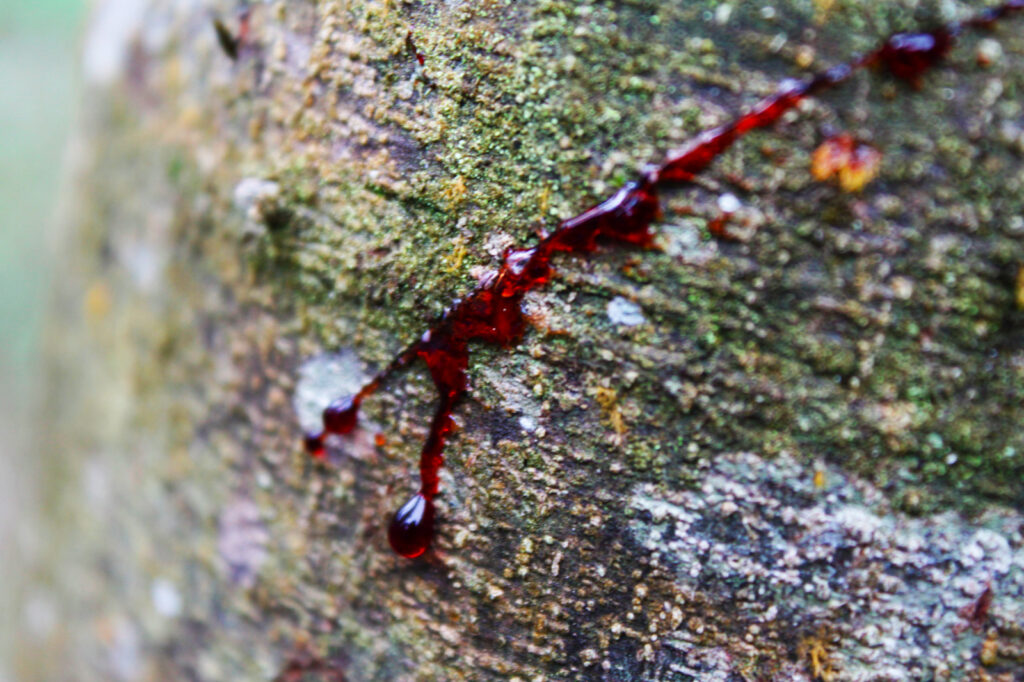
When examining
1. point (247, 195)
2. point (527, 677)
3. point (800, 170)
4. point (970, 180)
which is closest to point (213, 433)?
point (247, 195)

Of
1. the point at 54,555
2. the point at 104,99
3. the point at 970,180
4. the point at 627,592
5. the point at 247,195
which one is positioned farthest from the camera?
the point at 54,555

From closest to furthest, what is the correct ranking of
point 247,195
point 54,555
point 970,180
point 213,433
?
point 970,180, point 247,195, point 213,433, point 54,555

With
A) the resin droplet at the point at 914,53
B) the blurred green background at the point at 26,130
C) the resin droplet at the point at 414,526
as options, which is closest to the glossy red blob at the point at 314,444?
the resin droplet at the point at 414,526

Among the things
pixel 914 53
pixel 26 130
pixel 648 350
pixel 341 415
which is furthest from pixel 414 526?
pixel 26 130

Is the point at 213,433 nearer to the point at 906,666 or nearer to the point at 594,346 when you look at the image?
the point at 594,346

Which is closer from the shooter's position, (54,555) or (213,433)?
(213,433)

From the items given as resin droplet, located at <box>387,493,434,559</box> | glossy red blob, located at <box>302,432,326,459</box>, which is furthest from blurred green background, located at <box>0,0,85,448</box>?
resin droplet, located at <box>387,493,434,559</box>

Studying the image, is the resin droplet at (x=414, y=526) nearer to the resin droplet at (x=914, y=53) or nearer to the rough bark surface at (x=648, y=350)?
the rough bark surface at (x=648, y=350)
